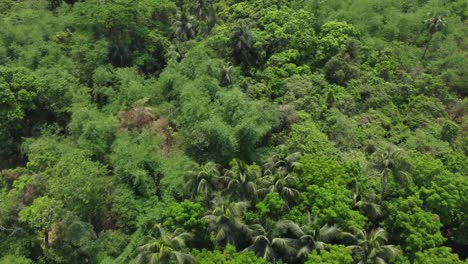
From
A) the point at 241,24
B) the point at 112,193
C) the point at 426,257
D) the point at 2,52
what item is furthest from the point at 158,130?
the point at 426,257

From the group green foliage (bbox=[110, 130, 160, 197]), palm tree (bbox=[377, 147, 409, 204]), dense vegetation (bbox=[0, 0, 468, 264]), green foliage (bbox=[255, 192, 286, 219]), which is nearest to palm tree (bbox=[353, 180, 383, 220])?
dense vegetation (bbox=[0, 0, 468, 264])

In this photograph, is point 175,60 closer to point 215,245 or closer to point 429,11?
point 215,245

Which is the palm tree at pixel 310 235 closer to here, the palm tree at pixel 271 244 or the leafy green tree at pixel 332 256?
the palm tree at pixel 271 244

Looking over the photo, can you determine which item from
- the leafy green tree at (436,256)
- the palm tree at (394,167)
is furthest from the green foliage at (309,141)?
the leafy green tree at (436,256)

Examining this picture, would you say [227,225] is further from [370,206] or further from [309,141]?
[309,141]

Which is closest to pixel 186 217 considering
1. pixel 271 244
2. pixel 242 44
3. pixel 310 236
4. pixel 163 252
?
pixel 163 252

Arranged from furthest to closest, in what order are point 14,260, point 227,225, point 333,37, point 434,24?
point 434,24, point 333,37, point 14,260, point 227,225
